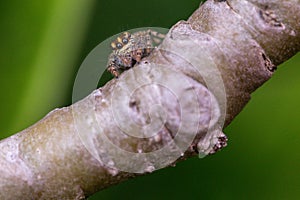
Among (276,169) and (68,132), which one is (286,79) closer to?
(276,169)

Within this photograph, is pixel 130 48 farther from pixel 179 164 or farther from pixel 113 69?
pixel 179 164

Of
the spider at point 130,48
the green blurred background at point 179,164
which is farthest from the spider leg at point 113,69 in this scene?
the green blurred background at point 179,164

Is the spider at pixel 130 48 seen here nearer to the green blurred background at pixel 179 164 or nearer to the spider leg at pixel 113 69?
the spider leg at pixel 113 69

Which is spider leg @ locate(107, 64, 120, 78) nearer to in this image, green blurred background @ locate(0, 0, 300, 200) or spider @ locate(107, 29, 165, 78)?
spider @ locate(107, 29, 165, 78)

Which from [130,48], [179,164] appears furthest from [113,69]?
[179,164]

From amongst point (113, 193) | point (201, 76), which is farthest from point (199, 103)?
point (113, 193)

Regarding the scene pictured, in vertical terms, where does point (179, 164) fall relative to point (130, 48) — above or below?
below

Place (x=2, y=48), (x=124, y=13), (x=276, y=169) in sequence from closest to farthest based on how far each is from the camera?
(x=276, y=169) < (x=2, y=48) < (x=124, y=13)
